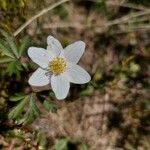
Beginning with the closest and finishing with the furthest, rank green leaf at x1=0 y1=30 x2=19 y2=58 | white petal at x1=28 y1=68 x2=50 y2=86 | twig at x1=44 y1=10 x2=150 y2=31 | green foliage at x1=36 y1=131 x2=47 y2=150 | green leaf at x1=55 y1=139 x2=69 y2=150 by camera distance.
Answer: white petal at x1=28 y1=68 x2=50 y2=86 < green leaf at x1=0 y1=30 x2=19 y2=58 < green foliage at x1=36 y1=131 x2=47 y2=150 < green leaf at x1=55 y1=139 x2=69 y2=150 < twig at x1=44 y1=10 x2=150 y2=31

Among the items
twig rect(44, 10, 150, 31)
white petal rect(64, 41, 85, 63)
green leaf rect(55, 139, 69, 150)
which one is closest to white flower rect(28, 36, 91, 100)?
white petal rect(64, 41, 85, 63)

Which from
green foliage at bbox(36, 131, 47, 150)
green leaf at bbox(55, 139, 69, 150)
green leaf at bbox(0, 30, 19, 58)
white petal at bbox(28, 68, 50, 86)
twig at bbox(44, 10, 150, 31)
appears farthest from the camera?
twig at bbox(44, 10, 150, 31)

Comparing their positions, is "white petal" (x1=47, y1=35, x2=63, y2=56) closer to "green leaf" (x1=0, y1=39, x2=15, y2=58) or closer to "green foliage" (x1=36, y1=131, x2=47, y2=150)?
"green leaf" (x1=0, y1=39, x2=15, y2=58)

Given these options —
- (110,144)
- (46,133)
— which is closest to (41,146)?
(46,133)

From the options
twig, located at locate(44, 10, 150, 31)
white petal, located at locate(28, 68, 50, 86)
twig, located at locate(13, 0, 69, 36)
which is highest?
white petal, located at locate(28, 68, 50, 86)

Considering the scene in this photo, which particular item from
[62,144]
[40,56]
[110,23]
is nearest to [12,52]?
[40,56]

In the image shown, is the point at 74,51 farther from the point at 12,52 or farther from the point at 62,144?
the point at 62,144

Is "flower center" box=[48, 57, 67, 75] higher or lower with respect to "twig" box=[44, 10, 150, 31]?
higher
